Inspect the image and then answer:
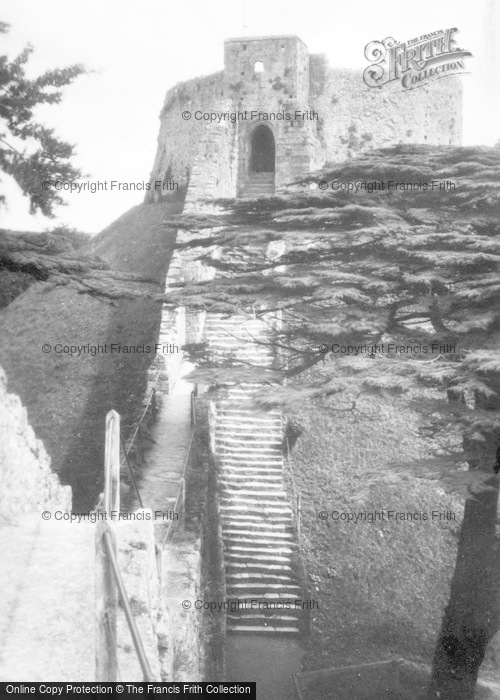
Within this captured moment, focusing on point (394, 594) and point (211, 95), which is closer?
point (394, 594)

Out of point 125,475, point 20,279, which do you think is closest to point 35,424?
point 125,475

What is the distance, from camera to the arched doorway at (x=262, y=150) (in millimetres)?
18844

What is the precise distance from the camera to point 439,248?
798 centimetres

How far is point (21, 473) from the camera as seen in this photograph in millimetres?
7230

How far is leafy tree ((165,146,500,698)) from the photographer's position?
289 inches

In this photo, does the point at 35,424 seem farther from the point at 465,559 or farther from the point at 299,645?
the point at 465,559

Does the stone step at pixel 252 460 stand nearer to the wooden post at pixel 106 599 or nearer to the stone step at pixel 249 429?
the stone step at pixel 249 429

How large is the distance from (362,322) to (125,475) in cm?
431

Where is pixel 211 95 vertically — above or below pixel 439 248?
above

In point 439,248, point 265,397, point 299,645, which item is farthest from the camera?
point 299,645

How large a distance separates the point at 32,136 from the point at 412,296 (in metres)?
4.65

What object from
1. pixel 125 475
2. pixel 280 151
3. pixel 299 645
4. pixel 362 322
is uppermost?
pixel 280 151

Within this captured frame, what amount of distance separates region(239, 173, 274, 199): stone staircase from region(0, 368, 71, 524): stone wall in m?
11.5

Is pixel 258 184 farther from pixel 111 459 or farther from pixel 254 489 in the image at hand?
pixel 111 459
